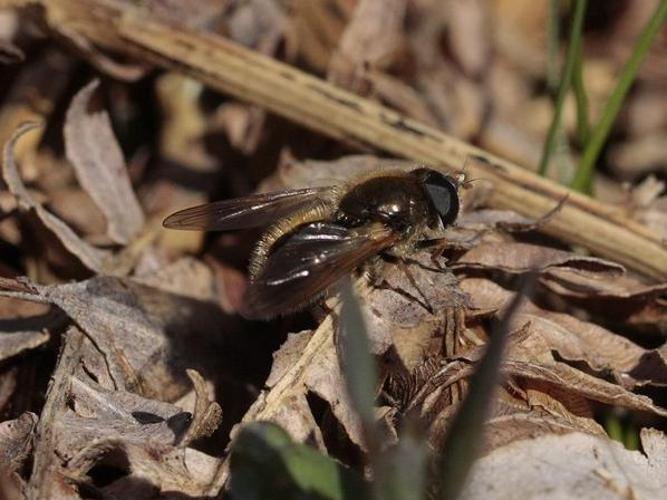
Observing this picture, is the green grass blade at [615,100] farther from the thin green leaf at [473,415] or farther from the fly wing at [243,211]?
the thin green leaf at [473,415]

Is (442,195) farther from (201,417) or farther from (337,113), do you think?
(201,417)

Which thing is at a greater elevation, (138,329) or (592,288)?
(592,288)

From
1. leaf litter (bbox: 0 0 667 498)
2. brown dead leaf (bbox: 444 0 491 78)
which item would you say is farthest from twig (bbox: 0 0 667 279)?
brown dead leaf (bbox: 444 0 491 78)

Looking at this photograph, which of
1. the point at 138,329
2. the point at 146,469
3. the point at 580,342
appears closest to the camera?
the point at 146,469

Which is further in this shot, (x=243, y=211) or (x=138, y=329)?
(x=243, y=211)

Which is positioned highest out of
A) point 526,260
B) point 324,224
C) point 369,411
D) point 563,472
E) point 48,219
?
point 526,260

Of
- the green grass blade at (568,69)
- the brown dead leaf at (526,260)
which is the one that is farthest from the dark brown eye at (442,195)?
the green grass blade at (568,69)

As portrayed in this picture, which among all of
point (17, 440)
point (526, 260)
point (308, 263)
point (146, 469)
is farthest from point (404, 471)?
point (526, 260)

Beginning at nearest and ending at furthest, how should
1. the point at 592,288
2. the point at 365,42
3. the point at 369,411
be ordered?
1. the point at 369,411
2. the point at 592,288
3. the point at 365,42
